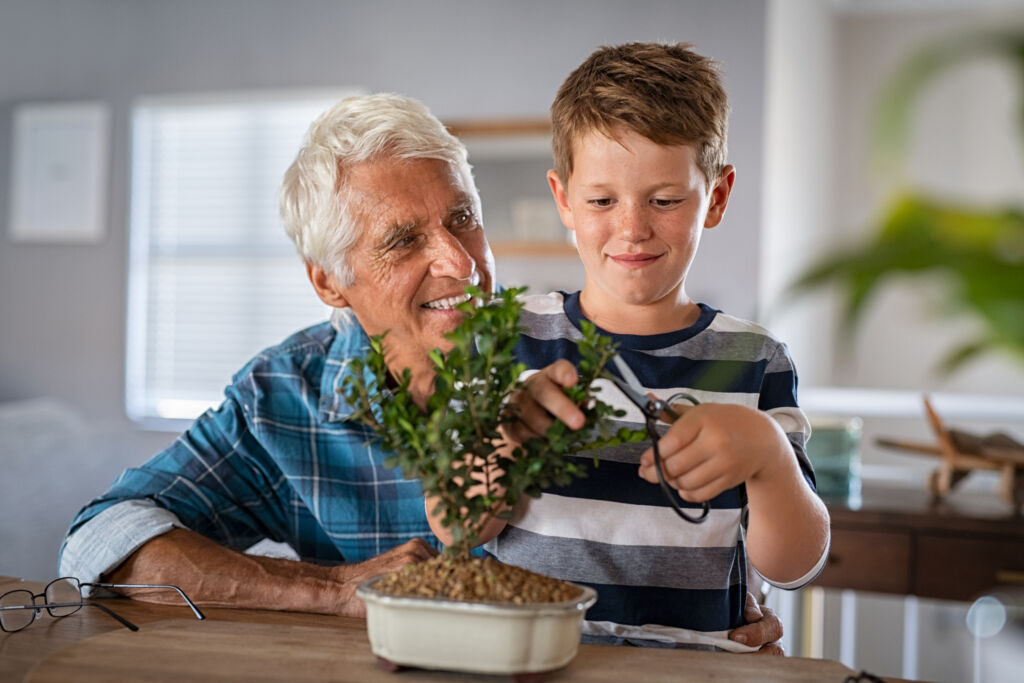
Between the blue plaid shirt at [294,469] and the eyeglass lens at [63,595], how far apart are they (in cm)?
20

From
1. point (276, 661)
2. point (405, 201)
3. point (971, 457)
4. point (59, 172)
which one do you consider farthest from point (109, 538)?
point (59, 172)

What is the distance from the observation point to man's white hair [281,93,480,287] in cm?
155

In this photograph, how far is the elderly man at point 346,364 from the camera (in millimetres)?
1542

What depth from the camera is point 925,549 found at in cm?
253

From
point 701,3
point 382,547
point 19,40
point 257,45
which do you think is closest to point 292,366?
point 382,547

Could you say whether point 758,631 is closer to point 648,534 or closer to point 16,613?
point 648,534

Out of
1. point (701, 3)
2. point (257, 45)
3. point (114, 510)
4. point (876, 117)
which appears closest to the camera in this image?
point (876, 117)

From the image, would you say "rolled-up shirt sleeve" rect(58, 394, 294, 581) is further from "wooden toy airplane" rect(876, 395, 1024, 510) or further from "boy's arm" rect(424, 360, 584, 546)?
"wooden toy airplane" rect(876, 395, 1024, 510)

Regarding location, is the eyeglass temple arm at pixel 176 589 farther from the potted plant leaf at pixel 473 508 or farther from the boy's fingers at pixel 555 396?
the boy's fingers at pixel 555 396

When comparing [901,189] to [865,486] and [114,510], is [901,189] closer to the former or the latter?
[114,510]

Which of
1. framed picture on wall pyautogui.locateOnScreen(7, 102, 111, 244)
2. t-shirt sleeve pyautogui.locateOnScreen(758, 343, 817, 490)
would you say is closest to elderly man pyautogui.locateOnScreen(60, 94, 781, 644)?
t-shirt sleeve pyautogui.locateOnScreen(758, 343, 817, 490)

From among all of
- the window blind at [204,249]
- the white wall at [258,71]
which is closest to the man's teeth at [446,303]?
the white wall at [258,71]

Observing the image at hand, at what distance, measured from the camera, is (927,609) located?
13.1 ft

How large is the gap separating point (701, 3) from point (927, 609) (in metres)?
2.62
